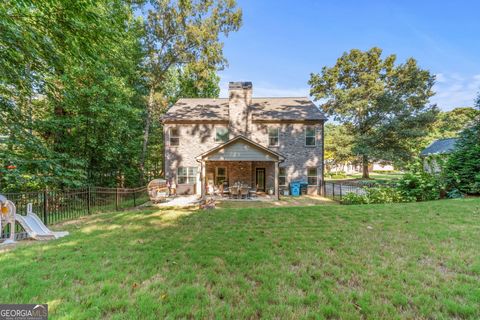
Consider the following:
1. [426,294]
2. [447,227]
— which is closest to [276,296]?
[426,294]

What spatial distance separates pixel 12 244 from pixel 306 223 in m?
7.63

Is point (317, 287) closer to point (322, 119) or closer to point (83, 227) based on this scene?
point (83, 227)

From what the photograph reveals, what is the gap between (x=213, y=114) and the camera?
16766 millimetres

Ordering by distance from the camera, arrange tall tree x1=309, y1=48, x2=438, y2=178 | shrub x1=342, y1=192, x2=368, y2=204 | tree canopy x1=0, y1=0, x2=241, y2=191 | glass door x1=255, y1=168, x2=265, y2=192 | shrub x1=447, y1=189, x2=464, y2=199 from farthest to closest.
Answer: tall tree x1=309, y1=48, x2=438, y2=178 → glass door x1=255, y1=168, x2=265, y2=192 → shrub x1=342, y1=192, x2=368, y2=204 → shrub x1=447, y1=189, x2=464, y2=199 → tree canopy x1=0, y1=0, x2=241, y2=191

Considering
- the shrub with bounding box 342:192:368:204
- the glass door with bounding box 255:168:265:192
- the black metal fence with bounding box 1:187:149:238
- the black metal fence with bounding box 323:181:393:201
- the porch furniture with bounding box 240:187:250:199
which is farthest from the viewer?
the glass door with bounding box 255:168:265:192

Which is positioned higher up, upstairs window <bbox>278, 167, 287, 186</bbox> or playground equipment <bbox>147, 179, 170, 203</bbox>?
upstairs window <bbox>278, 167, 287, 186</bbox>

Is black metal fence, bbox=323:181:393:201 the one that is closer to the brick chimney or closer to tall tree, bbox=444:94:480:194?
tall tree, bbox=444:94:480:194

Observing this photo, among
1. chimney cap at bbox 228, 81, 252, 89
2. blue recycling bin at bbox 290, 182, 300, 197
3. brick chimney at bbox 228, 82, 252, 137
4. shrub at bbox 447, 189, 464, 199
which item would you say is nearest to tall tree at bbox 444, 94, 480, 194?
shrub at bbox 447, 189, 464, 199

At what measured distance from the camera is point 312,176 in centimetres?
1593

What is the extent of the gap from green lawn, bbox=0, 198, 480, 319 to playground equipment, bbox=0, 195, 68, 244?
1.73 ft

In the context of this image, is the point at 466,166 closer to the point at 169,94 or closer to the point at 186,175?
the point at 186,175

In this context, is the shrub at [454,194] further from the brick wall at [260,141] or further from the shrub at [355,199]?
the brick wall at [260,141]

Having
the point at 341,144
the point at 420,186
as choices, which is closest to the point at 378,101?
the point at 341,144

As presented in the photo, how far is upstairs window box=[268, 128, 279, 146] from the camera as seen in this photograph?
16297 millimetres
